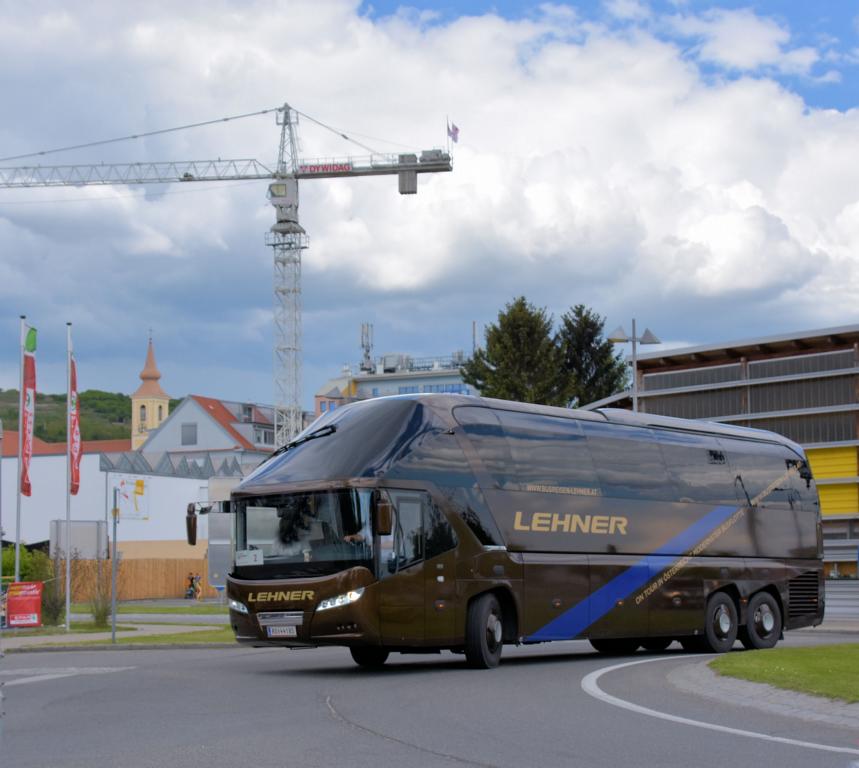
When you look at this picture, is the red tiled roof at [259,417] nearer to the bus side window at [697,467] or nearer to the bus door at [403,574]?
the bus side window at [697,467]

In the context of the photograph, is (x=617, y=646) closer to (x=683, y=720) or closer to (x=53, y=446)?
(x=683, y=720)

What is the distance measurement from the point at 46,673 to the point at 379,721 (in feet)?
33.8

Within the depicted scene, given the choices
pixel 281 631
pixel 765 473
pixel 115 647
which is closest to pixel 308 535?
pixel 281 631

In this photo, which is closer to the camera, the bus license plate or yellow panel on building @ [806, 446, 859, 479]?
the bus license plate

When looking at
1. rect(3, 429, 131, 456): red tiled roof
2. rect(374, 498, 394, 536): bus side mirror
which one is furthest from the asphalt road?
rect(3, 429, 131, 456): red tiled roof

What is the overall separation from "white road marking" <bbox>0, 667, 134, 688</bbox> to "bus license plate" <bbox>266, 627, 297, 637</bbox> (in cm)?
342

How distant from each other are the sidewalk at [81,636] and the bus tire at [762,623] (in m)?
13.1

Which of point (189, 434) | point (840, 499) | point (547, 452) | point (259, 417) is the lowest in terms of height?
point (547, 452)

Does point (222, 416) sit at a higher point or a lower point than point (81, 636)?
higher

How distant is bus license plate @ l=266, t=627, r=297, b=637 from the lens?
1808 centimetres

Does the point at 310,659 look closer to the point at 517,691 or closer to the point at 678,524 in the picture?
the point at 678,524

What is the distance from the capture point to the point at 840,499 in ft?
210

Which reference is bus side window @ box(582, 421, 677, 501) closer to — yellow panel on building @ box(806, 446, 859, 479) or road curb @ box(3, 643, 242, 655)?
road curb @ box(3, 643, 242, 655)

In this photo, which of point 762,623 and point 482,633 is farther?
point 762,623
